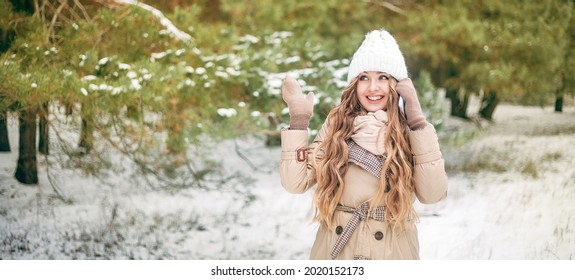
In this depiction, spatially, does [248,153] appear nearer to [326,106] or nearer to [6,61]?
[326,106]

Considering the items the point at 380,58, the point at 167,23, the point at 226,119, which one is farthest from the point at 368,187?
the point at 167,23

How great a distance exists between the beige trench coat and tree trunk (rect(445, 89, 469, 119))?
15.3 feet

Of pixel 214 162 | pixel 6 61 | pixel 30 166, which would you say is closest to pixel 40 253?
pixel 30 166

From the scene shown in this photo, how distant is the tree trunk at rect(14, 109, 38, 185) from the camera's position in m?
4.50

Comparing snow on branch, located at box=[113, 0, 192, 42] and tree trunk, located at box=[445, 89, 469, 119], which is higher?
snow on branch, located at box=[113, 0, 192, 42]

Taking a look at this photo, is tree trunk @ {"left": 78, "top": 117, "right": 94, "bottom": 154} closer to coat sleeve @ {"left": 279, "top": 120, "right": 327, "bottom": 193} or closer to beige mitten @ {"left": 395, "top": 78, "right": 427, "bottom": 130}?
coat sleeve @ {"left": 279, "top": 120, "right": 327, "bottom": 193}

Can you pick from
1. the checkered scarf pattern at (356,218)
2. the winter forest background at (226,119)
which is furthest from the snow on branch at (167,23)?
the checkered scarf pattern at (356,218)

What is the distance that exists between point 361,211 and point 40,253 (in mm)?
2865

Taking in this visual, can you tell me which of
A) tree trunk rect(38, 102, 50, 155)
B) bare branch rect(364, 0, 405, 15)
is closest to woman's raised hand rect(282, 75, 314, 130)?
tree trunk rect(38, 102, 50, 155)

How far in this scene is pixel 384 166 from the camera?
1.98 meters

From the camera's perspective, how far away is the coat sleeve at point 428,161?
1.93 meters

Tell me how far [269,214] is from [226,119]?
3.44ft

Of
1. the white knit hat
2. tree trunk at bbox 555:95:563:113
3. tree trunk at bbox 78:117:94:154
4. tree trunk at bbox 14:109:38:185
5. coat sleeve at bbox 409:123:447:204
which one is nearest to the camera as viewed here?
coat sleeve at bbox 409:123:447:204

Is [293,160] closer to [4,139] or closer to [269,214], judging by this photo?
[269,214]
